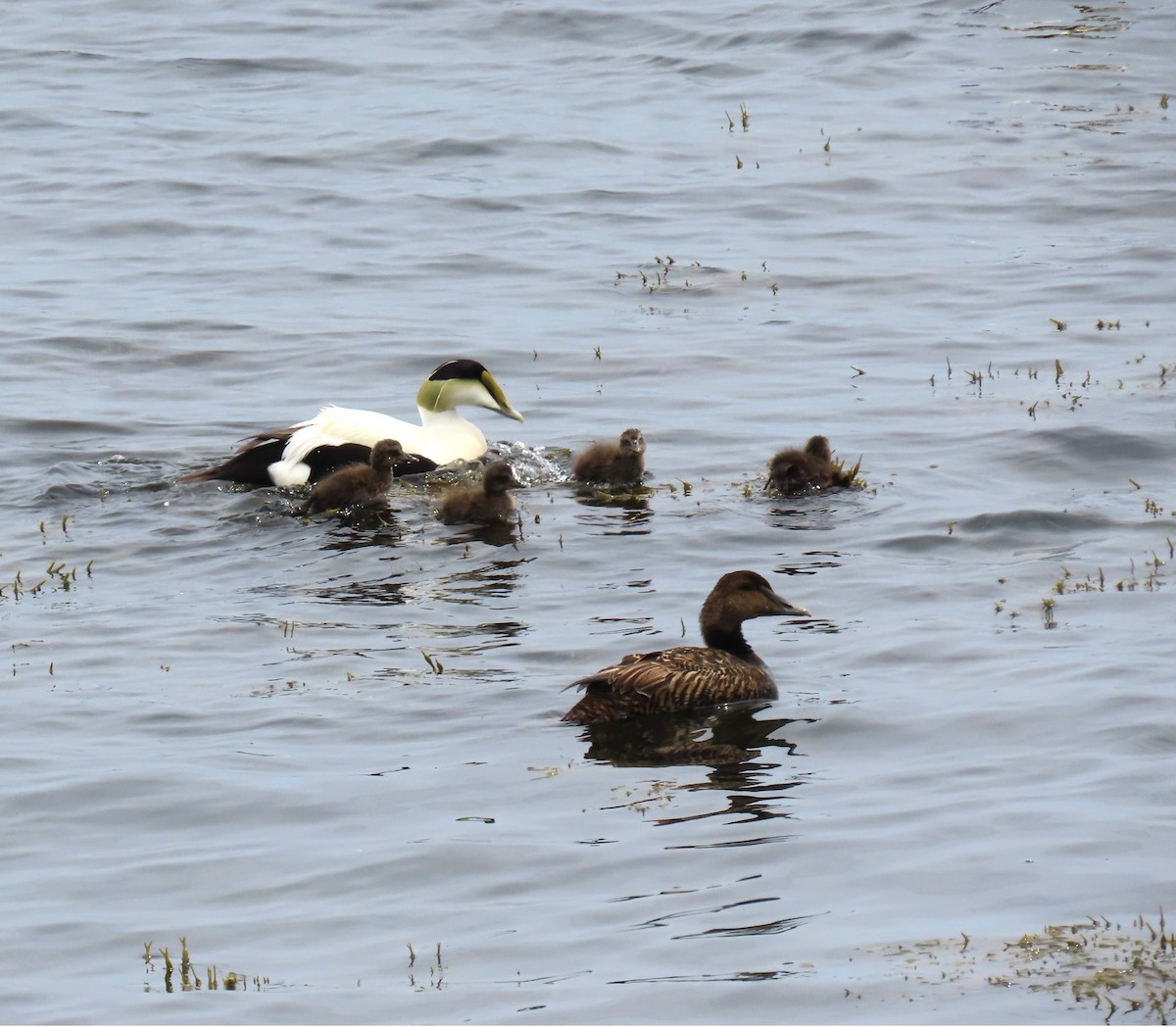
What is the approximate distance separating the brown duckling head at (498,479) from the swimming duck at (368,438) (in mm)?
993

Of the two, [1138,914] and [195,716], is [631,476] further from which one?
[1138,914]

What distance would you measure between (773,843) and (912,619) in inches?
111

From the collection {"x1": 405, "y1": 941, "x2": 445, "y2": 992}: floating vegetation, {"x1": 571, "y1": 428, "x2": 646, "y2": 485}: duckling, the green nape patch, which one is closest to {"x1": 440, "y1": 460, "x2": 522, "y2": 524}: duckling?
{"x1": 571, "y1": 428, "x2": 646, "y2": 485}: duckling

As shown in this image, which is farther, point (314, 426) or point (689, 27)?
point (689, 27)

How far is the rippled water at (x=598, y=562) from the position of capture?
20.7ft

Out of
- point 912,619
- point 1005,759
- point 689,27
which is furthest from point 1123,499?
point 689,27

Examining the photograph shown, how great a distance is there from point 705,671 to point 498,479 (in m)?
3.46

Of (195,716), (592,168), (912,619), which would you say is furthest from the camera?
(592,168)

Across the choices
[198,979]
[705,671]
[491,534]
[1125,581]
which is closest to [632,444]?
[491,534]

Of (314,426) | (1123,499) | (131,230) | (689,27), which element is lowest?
(1123,499)

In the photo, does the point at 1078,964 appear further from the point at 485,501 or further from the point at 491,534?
the point at 485,501

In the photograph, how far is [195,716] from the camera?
27.5 feet

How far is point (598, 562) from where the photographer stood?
10.7m

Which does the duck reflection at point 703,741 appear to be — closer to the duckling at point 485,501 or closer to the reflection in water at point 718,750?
the reflection in water at point 718,750
